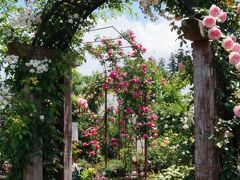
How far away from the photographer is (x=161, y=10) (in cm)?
414

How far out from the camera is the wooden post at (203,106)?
321cm

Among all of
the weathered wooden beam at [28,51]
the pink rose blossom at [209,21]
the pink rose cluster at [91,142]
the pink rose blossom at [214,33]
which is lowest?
the pink rose cluster at [91,142]

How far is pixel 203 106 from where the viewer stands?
3.25 m

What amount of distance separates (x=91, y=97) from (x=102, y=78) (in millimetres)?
991

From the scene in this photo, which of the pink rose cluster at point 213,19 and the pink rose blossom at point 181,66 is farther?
the pink rose blossom at point 181,66

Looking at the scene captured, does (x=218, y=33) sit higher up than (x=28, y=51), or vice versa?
(x=28, y=51)

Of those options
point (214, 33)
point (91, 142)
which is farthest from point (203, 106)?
point (91, 142)

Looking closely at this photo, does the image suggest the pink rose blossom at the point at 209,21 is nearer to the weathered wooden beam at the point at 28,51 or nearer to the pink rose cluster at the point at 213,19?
the pink rose cluster at the point at 213,19

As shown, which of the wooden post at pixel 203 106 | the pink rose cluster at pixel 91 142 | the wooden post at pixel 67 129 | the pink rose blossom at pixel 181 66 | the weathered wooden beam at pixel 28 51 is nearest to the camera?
the wooden post at pixel 203 106

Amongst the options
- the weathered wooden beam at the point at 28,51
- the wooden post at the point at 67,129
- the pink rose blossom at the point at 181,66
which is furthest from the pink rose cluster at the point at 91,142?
the pink rose blossom at the point at 181,66

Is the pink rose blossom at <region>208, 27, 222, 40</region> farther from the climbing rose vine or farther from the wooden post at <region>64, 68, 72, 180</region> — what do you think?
the wooden post at <region>64, 68, 72, 180</region>

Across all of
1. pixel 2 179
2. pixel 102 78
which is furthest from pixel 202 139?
pixel 102 78

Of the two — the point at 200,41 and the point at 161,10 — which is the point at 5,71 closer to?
the point at 161,10

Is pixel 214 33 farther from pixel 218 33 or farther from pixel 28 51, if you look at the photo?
pixel 28 51
